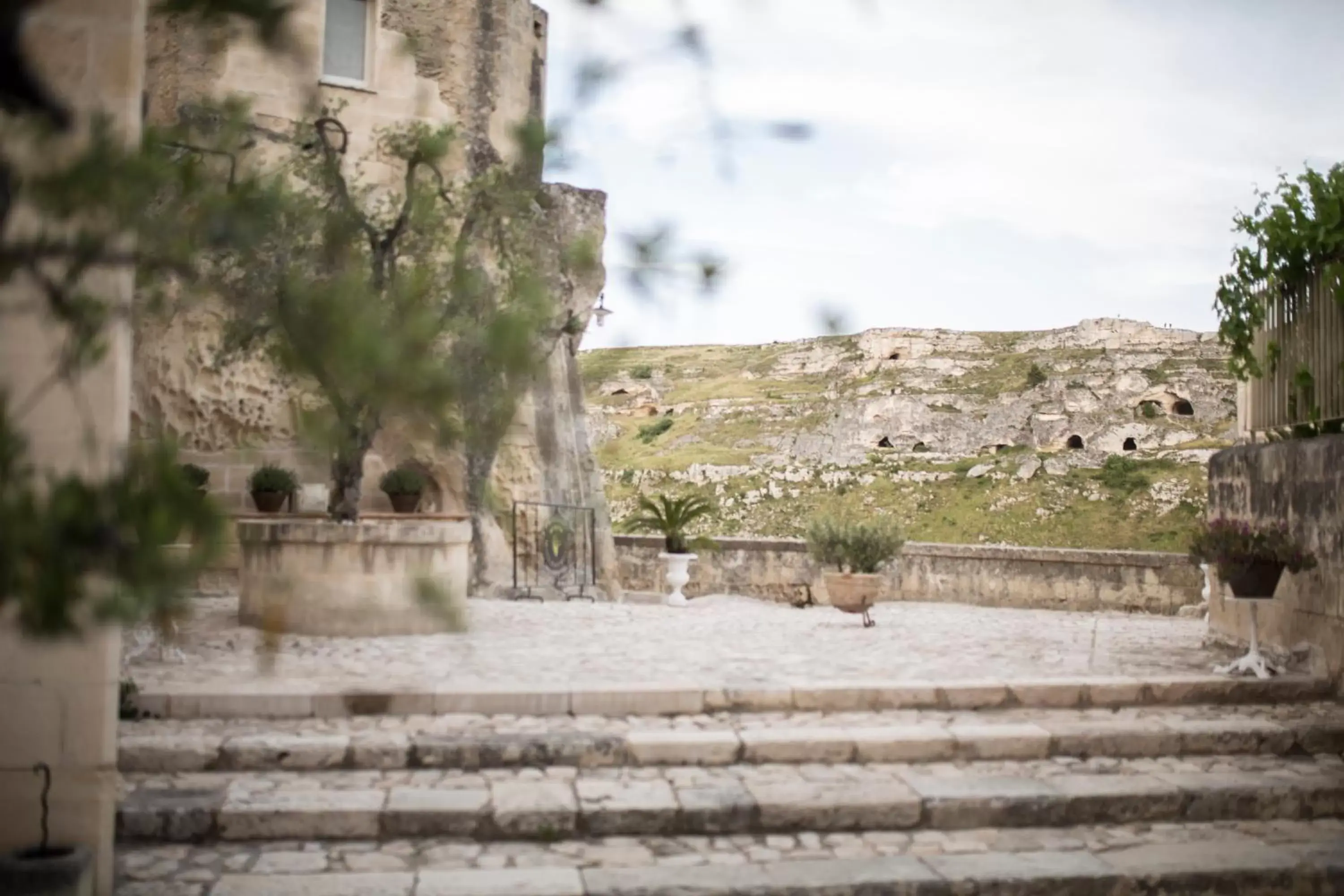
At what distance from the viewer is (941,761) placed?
21.0ft

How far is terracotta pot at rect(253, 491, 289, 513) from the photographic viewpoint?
11.7m

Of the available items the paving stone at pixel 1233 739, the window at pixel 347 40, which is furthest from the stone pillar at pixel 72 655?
the window at pixel 347 40

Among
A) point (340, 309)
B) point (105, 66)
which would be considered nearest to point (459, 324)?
point (340, 309)

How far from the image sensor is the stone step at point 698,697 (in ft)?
21.5

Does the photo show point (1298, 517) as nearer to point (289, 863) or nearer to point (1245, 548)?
point (1245, 548)

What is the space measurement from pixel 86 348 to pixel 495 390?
0.48m

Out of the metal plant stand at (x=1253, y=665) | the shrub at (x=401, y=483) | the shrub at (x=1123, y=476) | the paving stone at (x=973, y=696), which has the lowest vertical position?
the paving stone at (x=973, y=696)

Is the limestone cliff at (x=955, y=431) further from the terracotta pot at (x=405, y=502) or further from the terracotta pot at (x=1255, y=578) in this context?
the terracotta pot at (x=1255, y=578)

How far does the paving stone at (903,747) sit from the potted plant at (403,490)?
259 inches

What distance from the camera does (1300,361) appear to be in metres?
8.30

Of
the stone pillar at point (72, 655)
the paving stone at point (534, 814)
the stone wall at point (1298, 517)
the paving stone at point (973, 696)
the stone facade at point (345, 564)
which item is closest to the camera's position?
the stone pillar at point (72, 655)

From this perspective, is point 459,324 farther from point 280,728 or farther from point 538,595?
point 538,595

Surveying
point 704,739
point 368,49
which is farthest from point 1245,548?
point 368,49

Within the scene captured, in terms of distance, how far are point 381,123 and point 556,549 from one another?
5.94 meters
